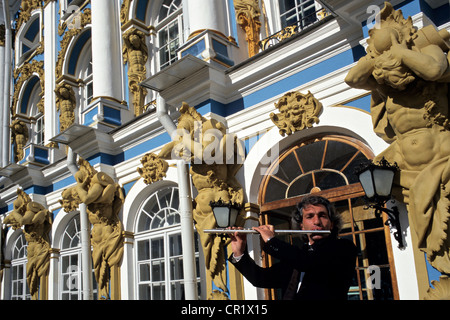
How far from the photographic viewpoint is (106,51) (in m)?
8.27

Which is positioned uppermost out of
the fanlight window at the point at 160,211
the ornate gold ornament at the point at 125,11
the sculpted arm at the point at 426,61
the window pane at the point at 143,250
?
the ornate gold ornament at the point at 125,11

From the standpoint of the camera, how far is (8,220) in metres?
9.34

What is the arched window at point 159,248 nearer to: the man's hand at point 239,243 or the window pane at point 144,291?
the window pane at point 144,291

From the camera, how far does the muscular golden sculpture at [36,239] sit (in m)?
8.74

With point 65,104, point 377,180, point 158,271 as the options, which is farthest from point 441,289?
point 65,104

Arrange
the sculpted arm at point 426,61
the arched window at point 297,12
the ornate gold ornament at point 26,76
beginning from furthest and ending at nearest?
1. the ornate gold ornament at point 26,76
2. the arched window at point 297,12
3. the sculpted arm at point 426,61

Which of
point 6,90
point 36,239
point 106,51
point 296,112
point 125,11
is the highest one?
point 6,90

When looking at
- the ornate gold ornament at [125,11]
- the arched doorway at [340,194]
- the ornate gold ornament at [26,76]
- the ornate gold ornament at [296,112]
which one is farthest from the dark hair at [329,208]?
the ornate gold ornament at [26,76]

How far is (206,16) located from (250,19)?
63 centimetres

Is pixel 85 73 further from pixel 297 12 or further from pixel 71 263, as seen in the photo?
pixel 297 12

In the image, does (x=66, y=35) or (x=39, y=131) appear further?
(x=39, y=131)

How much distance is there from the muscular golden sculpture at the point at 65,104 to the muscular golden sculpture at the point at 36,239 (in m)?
1.70

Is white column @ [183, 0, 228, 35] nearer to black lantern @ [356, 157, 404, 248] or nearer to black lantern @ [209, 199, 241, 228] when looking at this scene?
black lantern @ [209, 199, 241, 228]

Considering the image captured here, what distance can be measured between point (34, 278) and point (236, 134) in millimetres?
5462
